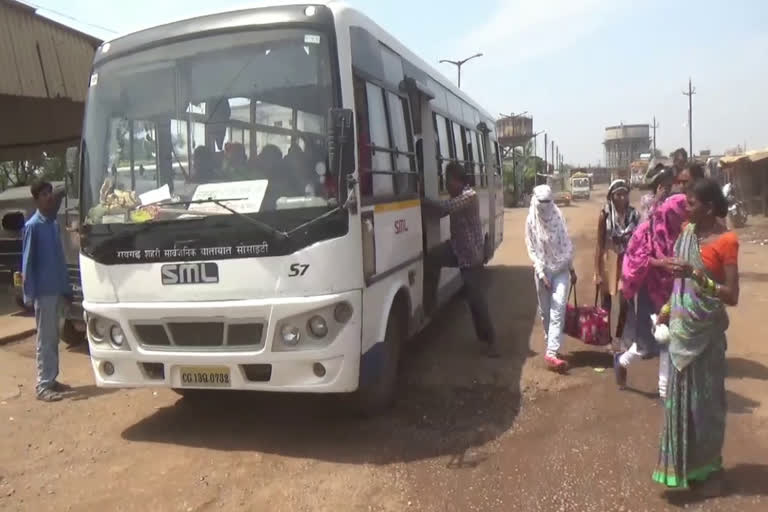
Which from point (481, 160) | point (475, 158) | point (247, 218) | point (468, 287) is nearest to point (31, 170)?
point (481, 160)

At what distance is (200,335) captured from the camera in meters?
4.63

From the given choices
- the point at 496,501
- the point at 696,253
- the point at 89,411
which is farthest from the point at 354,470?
the point at 89,411

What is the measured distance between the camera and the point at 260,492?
4.11 metres

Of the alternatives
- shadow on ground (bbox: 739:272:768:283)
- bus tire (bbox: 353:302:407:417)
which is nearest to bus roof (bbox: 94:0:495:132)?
bus tire (bbox: 353:302:407:417)

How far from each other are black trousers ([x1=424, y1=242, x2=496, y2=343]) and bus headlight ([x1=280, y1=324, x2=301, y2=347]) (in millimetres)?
2368

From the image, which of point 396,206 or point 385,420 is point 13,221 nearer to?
point 396,206

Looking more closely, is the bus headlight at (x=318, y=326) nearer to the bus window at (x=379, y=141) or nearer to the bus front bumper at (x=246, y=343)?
the bus front bumper at (x=246, y=343)

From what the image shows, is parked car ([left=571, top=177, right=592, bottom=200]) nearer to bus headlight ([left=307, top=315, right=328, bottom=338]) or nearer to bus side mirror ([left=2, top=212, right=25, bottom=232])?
bus side mirror ([left=2, top=212, right=25, bottom=232])

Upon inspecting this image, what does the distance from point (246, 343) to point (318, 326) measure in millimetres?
515

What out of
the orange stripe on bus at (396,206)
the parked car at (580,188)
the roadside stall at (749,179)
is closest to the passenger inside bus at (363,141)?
the orange stripe on bus at (396,206)

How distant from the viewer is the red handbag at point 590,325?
641 cm

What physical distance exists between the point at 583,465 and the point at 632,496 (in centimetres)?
48

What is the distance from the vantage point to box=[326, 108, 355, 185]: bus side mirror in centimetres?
430

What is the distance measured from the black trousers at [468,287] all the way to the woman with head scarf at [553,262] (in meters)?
0.66
